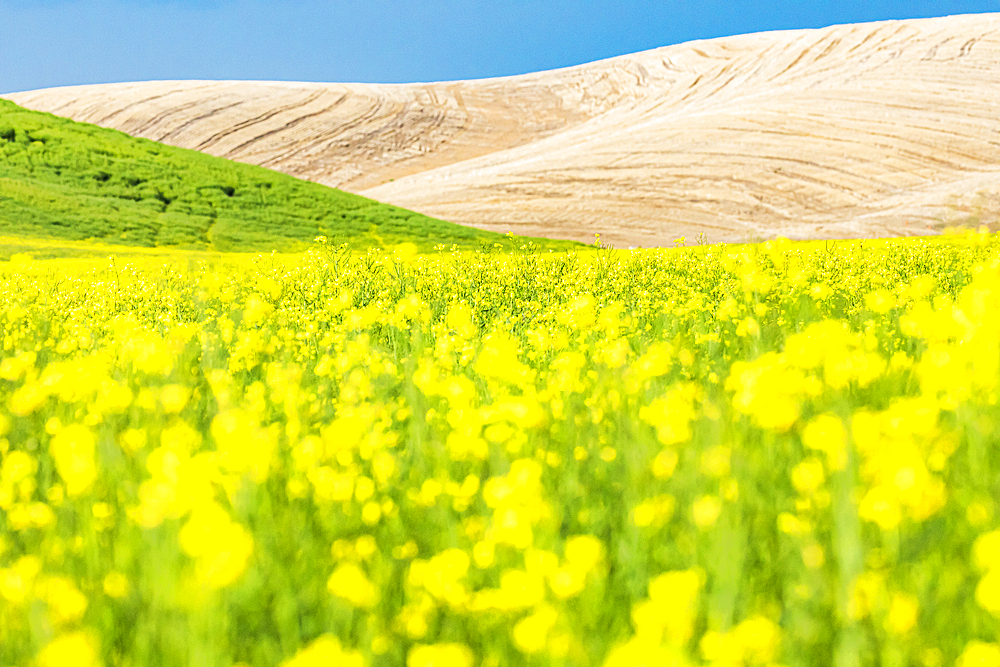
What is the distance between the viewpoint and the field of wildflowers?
4.83 ft

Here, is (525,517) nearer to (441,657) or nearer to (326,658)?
(441,657)

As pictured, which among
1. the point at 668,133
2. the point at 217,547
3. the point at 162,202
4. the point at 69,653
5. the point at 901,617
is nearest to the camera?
the point at 69,653

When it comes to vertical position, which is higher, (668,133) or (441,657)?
(668,133)

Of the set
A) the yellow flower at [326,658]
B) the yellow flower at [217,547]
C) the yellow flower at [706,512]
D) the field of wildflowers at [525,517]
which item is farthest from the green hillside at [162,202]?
the yellow flower at [326,658]

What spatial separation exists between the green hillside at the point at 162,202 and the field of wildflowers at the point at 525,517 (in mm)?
20892

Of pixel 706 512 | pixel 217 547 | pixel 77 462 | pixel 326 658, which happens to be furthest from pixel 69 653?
pixel 706 512

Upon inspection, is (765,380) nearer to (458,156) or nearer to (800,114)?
(800,114)

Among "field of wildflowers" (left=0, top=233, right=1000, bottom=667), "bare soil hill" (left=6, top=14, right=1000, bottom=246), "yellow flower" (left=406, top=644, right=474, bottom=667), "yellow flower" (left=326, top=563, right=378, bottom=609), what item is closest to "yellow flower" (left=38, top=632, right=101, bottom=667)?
"field of wildflowers" (left=0, top=233, right=1000, bottom=667)

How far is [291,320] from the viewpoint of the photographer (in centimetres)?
556

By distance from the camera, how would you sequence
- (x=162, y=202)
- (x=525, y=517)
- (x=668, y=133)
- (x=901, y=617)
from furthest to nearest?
1. (x=668, y=133)
2. (x=162, y=202)
3. (x=525, y=517)
4. (x=901, y=617)

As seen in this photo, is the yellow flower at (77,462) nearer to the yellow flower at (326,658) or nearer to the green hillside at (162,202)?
the yellow flower at (326,658)

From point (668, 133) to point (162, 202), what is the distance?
25.1m

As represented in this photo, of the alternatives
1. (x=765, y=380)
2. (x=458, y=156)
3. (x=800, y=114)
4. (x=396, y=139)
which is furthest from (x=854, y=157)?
(x=765, y=380)

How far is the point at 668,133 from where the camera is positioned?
38.0m
